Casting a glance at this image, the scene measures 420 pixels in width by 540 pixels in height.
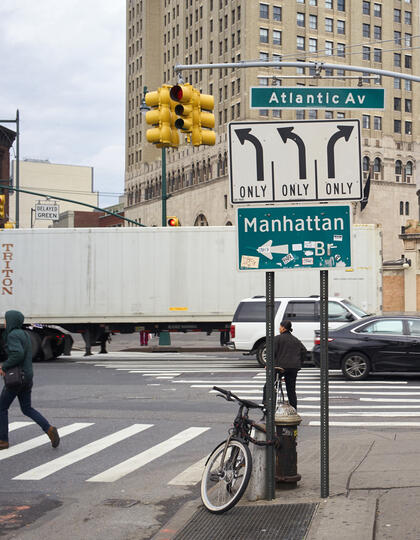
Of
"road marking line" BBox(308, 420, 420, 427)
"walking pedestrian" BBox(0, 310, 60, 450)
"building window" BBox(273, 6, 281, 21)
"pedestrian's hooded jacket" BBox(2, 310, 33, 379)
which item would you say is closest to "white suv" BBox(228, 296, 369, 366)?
"road marking line" BBox(308, 420, 420, 427)

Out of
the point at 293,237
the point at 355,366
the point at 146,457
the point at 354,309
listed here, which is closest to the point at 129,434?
the point at 146,457

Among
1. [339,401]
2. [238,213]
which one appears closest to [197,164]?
[339,401]

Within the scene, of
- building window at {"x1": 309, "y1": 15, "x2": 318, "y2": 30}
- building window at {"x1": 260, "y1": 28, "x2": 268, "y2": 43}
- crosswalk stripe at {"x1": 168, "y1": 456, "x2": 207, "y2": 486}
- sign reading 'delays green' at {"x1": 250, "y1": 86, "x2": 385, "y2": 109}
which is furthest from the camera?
building window at {"x1": 309, "y1": 15, "x2": 318, "y2": 30}

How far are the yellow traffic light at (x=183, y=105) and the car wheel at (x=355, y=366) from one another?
689 centimetres

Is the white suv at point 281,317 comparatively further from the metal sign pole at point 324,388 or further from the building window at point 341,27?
the building window at point 341,27

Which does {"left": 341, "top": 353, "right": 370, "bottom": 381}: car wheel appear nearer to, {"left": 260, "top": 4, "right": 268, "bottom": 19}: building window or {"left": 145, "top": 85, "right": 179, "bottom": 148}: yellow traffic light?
{"left": 145, "top": 85, "right": 179, "bottom": 148}: yellow traffic light

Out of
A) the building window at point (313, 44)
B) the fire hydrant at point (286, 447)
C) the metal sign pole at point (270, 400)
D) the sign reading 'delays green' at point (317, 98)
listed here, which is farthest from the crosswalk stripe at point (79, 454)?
the building window at point (313, 44)

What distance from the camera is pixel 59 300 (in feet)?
84.7

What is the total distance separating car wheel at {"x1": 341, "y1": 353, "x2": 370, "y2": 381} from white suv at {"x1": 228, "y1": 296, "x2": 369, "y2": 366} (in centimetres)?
362

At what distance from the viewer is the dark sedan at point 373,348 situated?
1864 cm

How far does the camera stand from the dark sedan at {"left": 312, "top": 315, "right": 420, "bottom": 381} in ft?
61.2

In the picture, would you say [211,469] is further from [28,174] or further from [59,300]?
[28,174]

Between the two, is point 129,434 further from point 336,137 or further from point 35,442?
point 336,137

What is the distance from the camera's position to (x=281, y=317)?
896 inches
